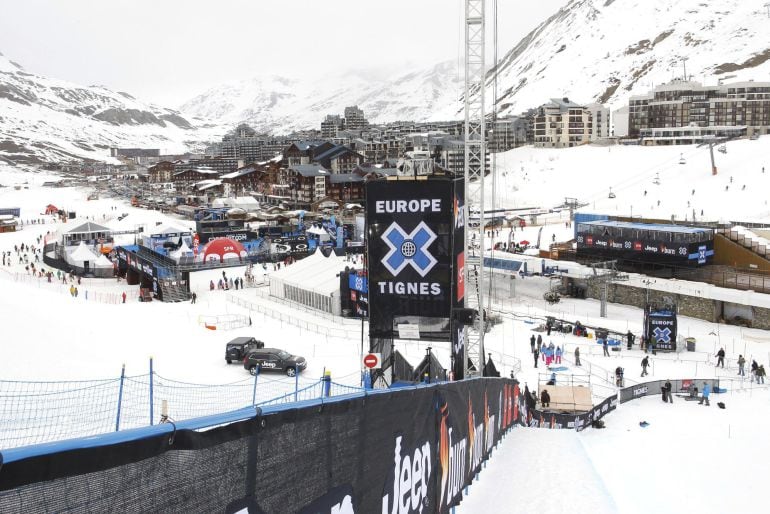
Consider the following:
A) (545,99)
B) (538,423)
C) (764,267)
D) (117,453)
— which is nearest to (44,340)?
(538,423)

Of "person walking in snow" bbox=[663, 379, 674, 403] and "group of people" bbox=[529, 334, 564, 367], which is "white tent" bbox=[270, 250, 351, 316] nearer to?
"group of people" bbox=[529, 334, 564, 367]

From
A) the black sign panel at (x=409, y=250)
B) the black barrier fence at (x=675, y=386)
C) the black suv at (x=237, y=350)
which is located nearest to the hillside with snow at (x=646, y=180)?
the black barrier fence at (x=675, y=386)

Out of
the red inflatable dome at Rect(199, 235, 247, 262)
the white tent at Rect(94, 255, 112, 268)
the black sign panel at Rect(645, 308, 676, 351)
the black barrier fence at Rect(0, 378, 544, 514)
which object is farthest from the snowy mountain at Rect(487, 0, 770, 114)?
the black barrier fence at Rect(0, 378, 544, 514)

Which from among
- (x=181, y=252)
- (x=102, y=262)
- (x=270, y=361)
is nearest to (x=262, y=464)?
(x=270, y=361)

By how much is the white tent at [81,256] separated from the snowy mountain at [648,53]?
120 metres

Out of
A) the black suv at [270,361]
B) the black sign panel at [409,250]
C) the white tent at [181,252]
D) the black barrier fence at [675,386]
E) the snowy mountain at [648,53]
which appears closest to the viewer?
the black sign panel at [409,250]

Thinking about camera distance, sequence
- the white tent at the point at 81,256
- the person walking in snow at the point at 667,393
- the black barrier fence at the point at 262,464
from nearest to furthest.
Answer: the black barrier fence at the point at 262,464 < the person walking in snow at the point at 667,393 < the white tent at the point at 81,256

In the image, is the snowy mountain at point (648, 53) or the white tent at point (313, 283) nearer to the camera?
the white tent at point (313, 283)

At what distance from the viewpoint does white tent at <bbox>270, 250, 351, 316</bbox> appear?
1133 inches

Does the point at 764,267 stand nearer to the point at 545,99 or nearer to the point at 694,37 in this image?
the point at 545,99

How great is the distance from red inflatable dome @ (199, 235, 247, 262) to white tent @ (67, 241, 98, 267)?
19.5 ft

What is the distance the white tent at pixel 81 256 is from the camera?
130 feet

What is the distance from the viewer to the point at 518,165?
91.3 meters

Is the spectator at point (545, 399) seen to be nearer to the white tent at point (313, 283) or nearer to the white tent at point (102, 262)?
the white tent at point (313, 283)
